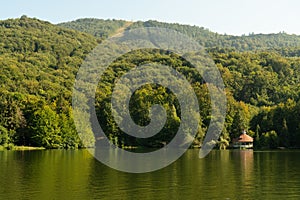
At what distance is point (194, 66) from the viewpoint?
117 m

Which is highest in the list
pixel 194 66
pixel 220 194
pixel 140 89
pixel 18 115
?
pixel 194 66

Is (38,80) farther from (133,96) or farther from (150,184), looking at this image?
(150,184)

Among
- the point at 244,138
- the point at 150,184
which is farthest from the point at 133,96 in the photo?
the point at 150,184

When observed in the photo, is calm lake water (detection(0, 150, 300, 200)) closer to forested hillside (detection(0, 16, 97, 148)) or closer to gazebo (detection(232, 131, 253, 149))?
forested hillside (detection(0, 16, 97, 148))

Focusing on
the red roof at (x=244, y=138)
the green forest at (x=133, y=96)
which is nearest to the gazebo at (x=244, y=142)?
the red roof at (x=244, y=138)

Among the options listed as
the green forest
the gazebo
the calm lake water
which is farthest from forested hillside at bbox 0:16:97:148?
the calm lake water

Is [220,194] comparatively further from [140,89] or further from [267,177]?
[140,89]

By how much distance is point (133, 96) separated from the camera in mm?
97812

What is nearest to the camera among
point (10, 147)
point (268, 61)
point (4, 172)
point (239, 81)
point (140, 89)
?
point (4, 172)

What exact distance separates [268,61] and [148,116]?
48807 mm

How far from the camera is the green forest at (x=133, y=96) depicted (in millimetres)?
78500

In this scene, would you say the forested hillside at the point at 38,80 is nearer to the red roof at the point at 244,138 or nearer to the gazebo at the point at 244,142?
the gazebo at the point at 244,142

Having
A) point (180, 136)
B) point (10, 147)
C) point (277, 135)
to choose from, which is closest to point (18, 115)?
point (10, 147)

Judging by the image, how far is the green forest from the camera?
3091 inches
